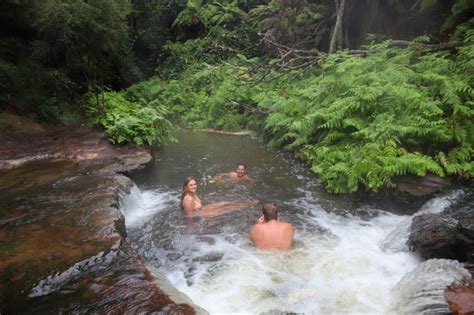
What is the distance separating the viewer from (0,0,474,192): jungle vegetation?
788cm

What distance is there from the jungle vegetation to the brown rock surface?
243cm

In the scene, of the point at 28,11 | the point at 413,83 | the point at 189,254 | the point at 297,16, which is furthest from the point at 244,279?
the point at 297,16

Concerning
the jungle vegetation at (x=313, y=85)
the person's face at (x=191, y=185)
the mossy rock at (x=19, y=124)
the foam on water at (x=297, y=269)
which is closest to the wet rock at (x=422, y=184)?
the jungle vegetation at (x=313, y=85)

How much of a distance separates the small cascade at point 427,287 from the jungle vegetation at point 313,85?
2612mm

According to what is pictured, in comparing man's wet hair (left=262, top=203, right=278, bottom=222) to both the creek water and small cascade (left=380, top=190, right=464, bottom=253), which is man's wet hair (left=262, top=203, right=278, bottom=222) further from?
small cascade (left=380, top=190, right=464, bottom=253)

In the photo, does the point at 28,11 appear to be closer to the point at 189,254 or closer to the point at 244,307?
the point at 189,254

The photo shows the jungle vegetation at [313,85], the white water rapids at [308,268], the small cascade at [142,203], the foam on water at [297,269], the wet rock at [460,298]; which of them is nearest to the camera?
the wet rock at [460,298]

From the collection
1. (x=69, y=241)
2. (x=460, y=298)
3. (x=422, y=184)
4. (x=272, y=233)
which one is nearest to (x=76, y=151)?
(x=69, y=241)

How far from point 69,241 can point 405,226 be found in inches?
186

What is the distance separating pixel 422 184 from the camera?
7.24 meters

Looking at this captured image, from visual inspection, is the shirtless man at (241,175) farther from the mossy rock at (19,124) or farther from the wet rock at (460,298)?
the mossy rock at (19,124)

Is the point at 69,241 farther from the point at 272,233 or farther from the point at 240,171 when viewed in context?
the point at 240,171

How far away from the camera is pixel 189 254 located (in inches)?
230

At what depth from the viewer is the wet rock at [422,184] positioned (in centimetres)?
710
